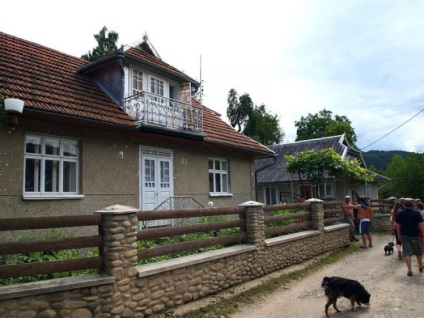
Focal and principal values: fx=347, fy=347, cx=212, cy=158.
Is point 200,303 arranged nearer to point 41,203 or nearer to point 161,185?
point 41,203

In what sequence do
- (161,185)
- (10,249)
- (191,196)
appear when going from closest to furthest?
(10,249)
(161,185)
(191,196)

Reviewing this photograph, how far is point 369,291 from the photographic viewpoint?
25.0ft

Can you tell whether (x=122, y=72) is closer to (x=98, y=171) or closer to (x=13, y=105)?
(x=98, y=171)

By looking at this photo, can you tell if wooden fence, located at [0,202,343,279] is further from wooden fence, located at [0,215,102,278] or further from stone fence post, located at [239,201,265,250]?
stone fence post, located at [239,201,265,250]

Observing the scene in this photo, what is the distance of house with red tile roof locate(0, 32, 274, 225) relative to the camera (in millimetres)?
8398

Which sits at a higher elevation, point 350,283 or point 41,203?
point 41,203

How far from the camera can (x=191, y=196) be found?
41.6ft

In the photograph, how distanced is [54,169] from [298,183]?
19417 mm

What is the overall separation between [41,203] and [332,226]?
976 centimetres

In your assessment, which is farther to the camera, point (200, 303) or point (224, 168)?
point (224, 168)

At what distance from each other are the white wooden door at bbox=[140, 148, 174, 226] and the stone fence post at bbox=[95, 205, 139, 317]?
194 inches

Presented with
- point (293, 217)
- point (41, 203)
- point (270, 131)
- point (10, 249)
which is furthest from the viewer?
point (270, 131)

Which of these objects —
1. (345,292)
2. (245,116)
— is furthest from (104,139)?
(245,116)

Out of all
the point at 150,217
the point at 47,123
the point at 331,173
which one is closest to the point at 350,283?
the point at 150,217
